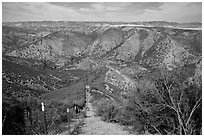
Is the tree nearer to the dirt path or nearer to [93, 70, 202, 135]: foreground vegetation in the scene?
[93, 70, 202, 135]: foreground vegetation

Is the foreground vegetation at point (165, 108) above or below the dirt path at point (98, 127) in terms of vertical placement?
above

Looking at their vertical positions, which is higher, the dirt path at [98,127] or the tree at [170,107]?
the tree at [170,107]

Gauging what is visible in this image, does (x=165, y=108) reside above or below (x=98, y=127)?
above

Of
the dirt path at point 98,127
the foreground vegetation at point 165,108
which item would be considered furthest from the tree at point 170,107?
the dirt path at point 98,127

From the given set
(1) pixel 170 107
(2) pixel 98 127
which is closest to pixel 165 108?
(1) pixel 170 107

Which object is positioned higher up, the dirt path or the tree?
the tree

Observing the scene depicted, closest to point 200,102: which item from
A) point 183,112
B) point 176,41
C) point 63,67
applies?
point 183,112

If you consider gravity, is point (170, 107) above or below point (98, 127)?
above

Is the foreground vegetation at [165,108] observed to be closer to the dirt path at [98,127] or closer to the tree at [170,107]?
the tree at [170,107]

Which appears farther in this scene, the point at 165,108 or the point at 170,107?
the point at 165,108

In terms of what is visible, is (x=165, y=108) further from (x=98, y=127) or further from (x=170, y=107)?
(x=98, y=127)

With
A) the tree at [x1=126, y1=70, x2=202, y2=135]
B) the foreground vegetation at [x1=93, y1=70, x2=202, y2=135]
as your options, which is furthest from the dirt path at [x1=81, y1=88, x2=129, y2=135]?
the tree at [x1=126, y1=70, x2=202, y2=135]
